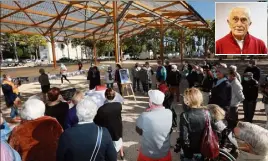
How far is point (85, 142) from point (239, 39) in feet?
12.9

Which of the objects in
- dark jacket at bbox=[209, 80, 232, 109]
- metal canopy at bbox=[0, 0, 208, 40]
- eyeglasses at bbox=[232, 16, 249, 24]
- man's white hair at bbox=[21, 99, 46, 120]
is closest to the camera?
man's white hair at bbox=[21, 99, 46, 120]

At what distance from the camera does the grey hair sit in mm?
2049

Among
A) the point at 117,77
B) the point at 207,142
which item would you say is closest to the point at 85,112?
the point at 207,142

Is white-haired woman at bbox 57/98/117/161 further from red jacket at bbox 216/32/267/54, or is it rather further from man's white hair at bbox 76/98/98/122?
red jacket at bbox 216/32/267/54

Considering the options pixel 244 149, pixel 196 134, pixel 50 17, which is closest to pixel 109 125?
pixel 196 134

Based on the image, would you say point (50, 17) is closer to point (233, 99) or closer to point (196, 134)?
point (233, 99)

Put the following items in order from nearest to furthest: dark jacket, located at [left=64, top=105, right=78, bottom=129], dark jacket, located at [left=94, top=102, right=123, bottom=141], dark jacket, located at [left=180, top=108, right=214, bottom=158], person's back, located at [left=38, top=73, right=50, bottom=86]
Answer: dark jacket, located at [left=180, top=108, right=214, bottom=158] → dark jacket, located at [left=64, top=105, right=78, bottom=129] → dark jacket, located at [left=94, top=102, right=123, bottom=141] → person's back, located at [left=38, top=73, right=50, bottom=86]

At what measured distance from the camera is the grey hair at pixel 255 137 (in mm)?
2049

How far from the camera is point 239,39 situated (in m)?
4.80

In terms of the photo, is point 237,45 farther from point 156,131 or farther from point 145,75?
point 145,75

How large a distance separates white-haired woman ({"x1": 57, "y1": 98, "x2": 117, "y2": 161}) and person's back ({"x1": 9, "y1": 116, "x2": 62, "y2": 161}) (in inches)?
21.7

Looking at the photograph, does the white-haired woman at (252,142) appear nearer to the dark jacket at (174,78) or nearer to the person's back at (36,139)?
the person's back at (36,139)

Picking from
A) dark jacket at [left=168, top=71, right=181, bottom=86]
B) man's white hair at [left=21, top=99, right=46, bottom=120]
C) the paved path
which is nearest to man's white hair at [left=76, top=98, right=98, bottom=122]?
man's white hair at [left=21, top=99, right=46, bottom=120]

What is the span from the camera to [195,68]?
8414 millimetres
